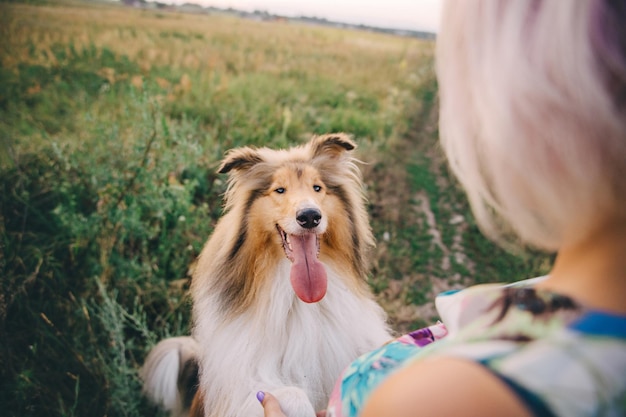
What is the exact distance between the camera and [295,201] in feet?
8.75

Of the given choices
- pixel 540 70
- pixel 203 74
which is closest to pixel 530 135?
pixel 540 70

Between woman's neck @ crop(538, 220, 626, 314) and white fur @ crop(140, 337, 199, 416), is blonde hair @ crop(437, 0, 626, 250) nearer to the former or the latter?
woman's neck @ crop(538, 220, 626, 314)

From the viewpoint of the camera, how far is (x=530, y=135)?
2.64ft

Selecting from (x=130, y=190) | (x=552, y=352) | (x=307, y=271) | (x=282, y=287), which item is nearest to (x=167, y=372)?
(x=282, y=287)

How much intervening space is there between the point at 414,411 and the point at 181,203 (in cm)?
401

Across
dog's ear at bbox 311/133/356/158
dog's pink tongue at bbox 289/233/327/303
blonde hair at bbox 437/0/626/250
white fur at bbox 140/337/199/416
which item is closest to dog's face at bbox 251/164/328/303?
dog's pink tongue at bbox 289/233/327/303

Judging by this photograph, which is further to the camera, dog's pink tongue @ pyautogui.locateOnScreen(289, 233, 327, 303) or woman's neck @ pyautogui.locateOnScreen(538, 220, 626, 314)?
dog's pink tongue @ pyautogui.locateOnScreen(289, 233, 327, 303)

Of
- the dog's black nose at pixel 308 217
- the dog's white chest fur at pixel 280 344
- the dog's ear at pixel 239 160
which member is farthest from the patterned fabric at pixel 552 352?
the dog's ear at pixel 239 160

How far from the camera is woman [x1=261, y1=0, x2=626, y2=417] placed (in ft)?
2.22

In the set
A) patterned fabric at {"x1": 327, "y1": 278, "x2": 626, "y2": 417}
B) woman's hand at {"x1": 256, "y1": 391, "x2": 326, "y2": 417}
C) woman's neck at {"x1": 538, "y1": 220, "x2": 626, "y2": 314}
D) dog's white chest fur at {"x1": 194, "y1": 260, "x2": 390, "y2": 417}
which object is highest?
woman's neck at {"x1": 538, "y1": 220, "x2": 626, "y2": 314}

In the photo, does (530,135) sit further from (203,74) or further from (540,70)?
(203,74)

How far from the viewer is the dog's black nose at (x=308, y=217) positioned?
257 cm

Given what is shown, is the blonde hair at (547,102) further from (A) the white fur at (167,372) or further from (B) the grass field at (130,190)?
(A) the white fur at (167,372)

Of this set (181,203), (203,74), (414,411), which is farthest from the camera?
(203,74)
